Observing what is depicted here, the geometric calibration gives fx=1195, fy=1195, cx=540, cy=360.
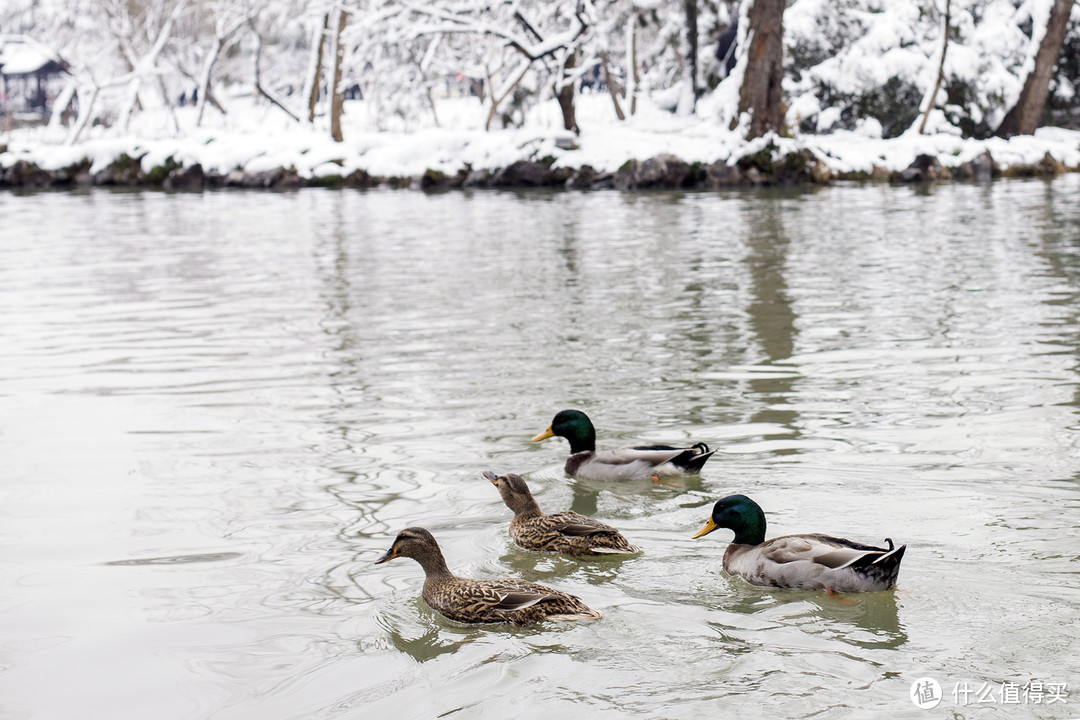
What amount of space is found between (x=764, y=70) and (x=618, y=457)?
24.4 metres

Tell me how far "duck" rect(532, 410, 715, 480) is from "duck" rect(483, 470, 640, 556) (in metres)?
0.89

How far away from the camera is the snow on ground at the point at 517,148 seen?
30.8 metres

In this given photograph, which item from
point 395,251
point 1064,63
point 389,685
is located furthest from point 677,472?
point 1064,63

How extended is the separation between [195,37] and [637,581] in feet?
172

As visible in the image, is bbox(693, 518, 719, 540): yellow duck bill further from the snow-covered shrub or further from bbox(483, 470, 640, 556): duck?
the snow-covered shrub

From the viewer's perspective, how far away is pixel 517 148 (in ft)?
107

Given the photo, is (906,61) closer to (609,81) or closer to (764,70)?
(764,70)

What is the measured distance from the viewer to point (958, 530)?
18.3 ft

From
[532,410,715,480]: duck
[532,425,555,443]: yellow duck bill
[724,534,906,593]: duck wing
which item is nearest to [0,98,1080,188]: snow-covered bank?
[532,425,555,443]: yellow duck bill

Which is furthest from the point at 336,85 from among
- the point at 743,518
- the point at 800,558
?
the point at 800,558

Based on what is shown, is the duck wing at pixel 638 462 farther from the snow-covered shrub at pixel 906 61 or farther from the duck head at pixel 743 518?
the snow-covered shrub at pixel 906 61

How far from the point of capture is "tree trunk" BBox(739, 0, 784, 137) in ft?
93.8

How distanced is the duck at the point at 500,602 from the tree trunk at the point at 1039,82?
31.5m

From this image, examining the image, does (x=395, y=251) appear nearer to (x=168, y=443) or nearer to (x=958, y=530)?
(x=168, y=443)
